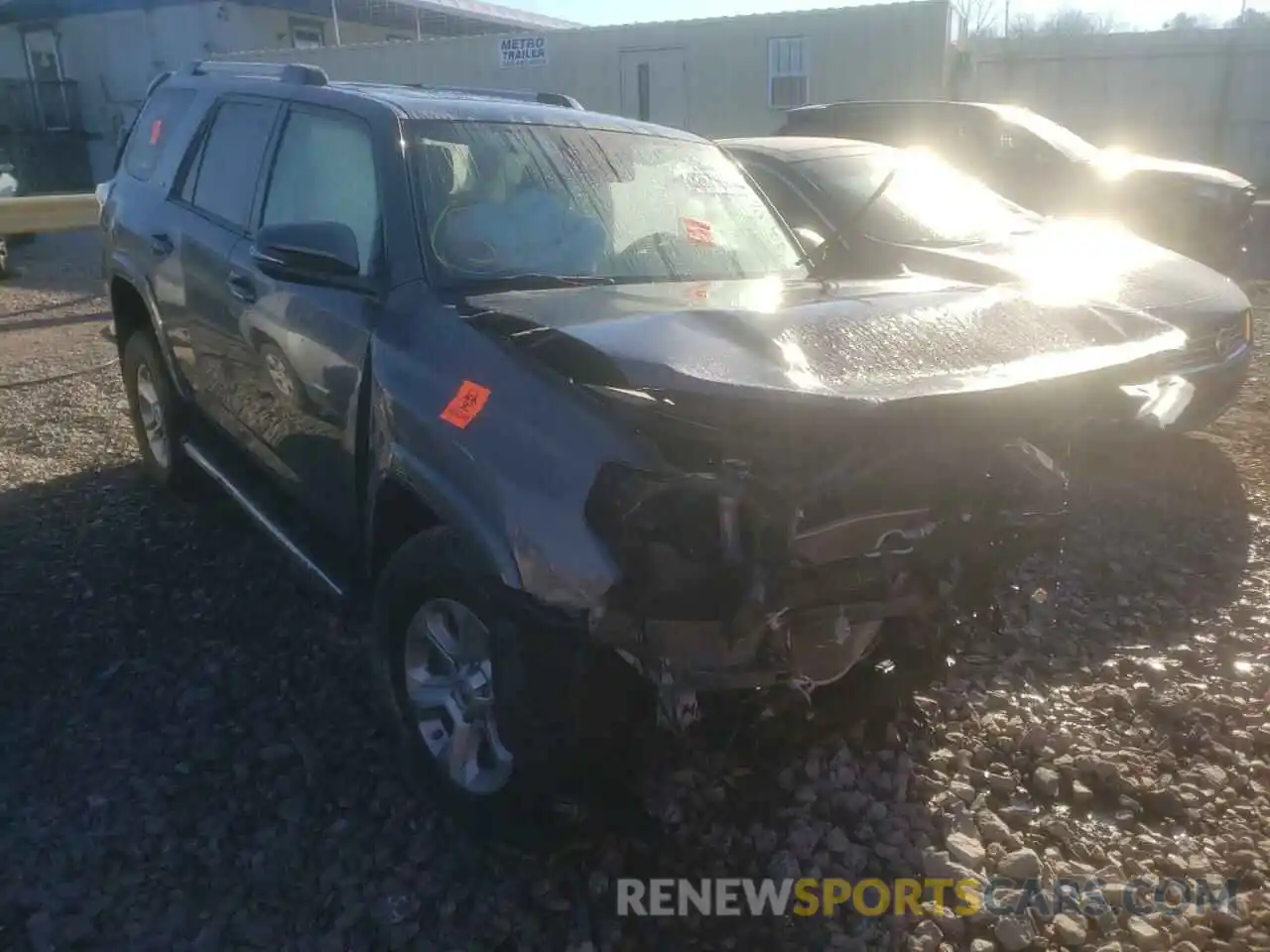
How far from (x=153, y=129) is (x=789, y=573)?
419cm

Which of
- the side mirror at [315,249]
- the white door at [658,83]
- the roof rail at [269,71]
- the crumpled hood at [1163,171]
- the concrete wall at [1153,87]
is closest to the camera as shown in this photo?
the side mirror at [315,249]

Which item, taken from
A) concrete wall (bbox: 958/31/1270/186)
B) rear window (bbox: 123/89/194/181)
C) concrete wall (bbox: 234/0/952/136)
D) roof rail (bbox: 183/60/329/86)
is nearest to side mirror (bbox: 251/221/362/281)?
roof rail (bbox: 183/60/329/86)

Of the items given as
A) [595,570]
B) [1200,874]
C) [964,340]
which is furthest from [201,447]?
[1200,874]

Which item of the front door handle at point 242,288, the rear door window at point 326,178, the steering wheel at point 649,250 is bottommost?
the front door handle at point 242,288

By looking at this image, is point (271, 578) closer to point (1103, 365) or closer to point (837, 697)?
point (837, 697)

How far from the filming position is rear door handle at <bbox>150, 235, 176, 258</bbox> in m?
4.65

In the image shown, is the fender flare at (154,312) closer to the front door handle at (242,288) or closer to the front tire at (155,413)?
the front tire at (155,413)

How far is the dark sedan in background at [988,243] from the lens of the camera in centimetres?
564

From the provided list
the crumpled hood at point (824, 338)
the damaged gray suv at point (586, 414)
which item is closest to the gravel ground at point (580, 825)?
the damaged gray suv at point (586, 414)

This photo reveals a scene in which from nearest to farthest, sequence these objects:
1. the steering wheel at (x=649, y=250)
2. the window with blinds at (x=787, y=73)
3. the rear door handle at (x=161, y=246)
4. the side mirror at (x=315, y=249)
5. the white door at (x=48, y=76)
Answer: the side mirror at (x=315, y=249), the steering wheel at (x=649, y=250), the rear door handle at (x=161, y=246), the window with blinds at (x=787, y=73), the white door at (x=48, y=76)

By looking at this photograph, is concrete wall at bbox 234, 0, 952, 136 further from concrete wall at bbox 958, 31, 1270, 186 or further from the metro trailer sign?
concrete wall at bbox 958, 31, 1270, 186

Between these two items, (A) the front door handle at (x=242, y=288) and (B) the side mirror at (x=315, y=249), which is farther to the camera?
(A) the front door handle at (x=242, y=288)

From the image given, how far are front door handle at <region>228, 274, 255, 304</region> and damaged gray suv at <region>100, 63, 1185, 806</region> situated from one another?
0.5 inches

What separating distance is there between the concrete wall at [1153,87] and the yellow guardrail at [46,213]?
14930 millimetres
